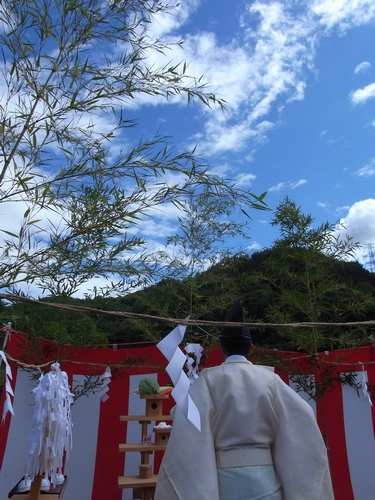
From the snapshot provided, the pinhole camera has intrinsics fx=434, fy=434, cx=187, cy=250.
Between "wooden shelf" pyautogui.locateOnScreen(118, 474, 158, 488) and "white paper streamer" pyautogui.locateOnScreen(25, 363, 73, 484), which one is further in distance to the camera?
"wooden shelf" pyautogui.locateOnScreen(118, 474, 158, 488)

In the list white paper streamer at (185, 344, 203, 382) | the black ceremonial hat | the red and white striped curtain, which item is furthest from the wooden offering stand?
the black ceremonial hat

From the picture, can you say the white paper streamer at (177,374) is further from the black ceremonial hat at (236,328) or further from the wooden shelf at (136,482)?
the wooden shelf at (136,482)

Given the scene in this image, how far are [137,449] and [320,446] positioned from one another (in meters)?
2.34

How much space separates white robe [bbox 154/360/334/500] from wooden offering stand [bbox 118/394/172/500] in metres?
2.14

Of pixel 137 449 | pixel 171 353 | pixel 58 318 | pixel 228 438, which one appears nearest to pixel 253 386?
pixel 228 438

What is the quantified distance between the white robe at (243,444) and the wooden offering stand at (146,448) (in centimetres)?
214

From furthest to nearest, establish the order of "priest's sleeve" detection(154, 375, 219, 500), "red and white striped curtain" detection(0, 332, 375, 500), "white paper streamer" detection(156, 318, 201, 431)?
"red and white striped curtain" detection(0, 332, 375, 500) → "priest's sleeve" detection(154, 375, 219, 500) → "white paper streamer" detection(156, 318, 201, 431)

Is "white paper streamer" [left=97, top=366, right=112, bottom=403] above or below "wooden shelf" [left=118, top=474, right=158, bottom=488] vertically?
above

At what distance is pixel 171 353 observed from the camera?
129 centimetres

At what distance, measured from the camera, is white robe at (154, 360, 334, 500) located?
1598 mm

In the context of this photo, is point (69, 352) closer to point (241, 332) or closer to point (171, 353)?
point (241, 332)

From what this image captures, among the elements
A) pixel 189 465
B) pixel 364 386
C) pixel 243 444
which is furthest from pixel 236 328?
pixel 364 386

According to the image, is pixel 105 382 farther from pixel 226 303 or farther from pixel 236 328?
pixel 236 328

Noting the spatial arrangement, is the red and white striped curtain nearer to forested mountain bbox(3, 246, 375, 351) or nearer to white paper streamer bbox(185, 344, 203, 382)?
forested mountain bbox(3, 246, 375, 351)
